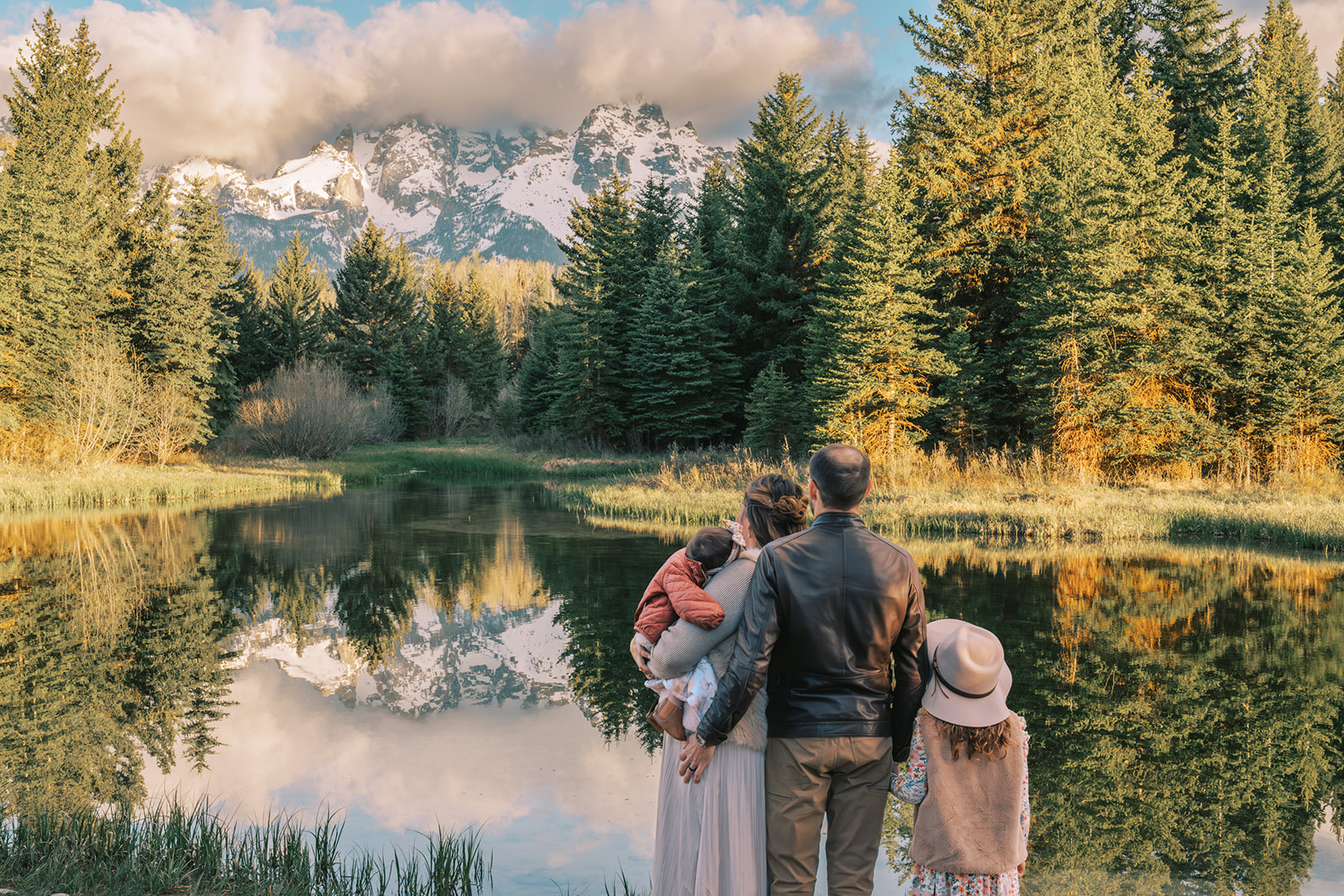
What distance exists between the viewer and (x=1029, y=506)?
1845 cm

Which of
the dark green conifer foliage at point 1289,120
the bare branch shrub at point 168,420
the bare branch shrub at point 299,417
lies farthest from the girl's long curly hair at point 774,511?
the bare branch shrub at point 299,417

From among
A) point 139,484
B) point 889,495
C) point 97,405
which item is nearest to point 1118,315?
point 889,495

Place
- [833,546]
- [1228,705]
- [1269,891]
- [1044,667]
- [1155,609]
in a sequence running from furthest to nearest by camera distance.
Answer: [1155,609], [1044,667], [1228,705], [1269,891], [833,546]

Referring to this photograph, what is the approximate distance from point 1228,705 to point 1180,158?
22915mm

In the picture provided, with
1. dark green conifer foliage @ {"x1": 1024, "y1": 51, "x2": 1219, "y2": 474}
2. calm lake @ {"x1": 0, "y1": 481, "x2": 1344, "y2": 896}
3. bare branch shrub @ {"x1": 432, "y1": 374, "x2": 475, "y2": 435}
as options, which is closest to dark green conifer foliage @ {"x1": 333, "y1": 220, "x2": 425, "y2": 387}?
bare branch shrub @ {"x1": 432, "y1": 374, "x2": 475, "y2": 435}

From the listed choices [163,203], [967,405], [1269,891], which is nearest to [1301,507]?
[967,405]

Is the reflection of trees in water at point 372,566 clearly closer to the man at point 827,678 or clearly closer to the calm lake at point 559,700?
the calm lake at point 559,700

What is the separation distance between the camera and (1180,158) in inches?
998

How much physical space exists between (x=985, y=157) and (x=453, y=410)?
3699 centimetres

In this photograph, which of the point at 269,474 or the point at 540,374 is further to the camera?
the point at 540,374

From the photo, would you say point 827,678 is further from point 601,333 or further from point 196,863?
point 601,333

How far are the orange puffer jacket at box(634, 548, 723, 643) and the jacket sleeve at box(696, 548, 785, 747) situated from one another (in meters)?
0.13

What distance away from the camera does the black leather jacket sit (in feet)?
9.94

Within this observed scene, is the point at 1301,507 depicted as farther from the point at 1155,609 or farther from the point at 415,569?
the point at 415,569
